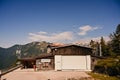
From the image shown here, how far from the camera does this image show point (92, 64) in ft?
131

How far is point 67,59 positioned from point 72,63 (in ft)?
4.02

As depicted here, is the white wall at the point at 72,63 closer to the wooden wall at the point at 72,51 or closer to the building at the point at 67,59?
the building at the point at 67,59

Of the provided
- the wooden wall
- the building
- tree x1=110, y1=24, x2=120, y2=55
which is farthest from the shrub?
tree x1=110, y1=24, x2=120, y2=55

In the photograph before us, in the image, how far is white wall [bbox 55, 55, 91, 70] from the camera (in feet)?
129

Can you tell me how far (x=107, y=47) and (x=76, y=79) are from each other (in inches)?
1765

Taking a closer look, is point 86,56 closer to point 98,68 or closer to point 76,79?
point 98,68

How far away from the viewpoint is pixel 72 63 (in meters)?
39.5

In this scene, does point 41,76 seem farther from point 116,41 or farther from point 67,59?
point 116,41

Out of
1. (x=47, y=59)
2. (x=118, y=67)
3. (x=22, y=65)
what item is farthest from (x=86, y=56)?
(x=22, y=65)

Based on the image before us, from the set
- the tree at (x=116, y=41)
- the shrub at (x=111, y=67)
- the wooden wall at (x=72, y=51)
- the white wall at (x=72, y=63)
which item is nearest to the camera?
the shrub at (x=111, y=67)

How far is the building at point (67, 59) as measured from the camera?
39500mm

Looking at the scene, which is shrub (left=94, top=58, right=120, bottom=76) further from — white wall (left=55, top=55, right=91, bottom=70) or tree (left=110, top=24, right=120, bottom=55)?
tree (left=110, top=24, right=120, bottom=55)

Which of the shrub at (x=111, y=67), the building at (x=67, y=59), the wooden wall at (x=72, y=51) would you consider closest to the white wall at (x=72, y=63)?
the building at (x=67, y=59)

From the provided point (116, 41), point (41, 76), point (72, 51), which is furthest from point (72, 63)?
point (116, 41)
